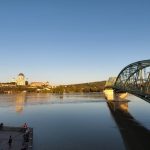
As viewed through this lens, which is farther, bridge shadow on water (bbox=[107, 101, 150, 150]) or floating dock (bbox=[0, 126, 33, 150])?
bridge shadow on water (bbox=[107, 101, 150, 150])

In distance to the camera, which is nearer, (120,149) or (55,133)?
(120,149)

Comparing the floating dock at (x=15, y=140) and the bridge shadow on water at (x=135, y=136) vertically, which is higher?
the floating dock at (x=15, y=140)

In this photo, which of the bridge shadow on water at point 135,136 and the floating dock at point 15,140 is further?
the bridge shadow on water at point 135,136

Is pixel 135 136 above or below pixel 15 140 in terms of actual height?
below

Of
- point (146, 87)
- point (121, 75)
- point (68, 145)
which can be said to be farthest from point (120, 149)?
point (121, 75)

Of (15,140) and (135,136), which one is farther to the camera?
(135,136)

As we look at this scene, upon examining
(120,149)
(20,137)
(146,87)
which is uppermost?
(146,87)

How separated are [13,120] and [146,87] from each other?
113 ft

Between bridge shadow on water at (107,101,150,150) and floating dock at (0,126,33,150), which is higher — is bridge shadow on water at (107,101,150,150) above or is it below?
below

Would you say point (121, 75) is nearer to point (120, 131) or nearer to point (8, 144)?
point (120, 131)

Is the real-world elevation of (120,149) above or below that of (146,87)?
below

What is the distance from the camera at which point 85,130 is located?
53031 millimetres

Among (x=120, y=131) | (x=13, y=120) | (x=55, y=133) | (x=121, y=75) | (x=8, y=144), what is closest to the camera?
(x=8, y=144)

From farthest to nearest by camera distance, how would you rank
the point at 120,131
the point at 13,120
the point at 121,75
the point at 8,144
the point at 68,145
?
the point at 121,75, the point at 13,120, the point at 120,131, the point at 68,145, the point at 8,144
